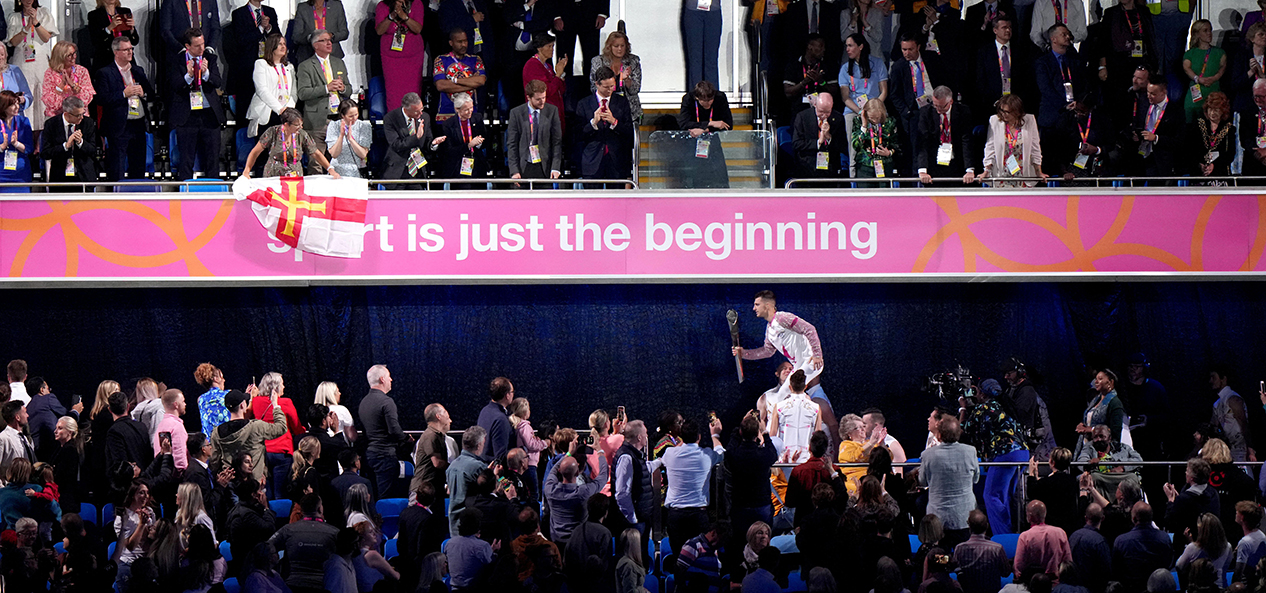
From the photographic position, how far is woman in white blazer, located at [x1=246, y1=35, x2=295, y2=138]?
1326 cm

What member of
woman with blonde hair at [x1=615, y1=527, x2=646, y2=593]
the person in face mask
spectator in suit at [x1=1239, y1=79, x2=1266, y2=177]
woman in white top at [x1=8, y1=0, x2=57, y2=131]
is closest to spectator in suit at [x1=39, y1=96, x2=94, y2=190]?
woman in white top at [x1=8, y1=0, x2=57, y2=131]

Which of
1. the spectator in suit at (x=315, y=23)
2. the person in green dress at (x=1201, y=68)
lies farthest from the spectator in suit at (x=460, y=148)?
the person in green dress at (x=1201, y=68)

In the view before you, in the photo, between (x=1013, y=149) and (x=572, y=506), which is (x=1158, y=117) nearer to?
(x=1013, y=149)

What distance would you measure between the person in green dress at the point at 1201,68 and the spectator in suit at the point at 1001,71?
148cm

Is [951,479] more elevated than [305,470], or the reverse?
[305,470]

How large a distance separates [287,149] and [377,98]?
212cm

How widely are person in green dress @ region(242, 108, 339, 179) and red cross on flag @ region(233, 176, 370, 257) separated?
232 mm

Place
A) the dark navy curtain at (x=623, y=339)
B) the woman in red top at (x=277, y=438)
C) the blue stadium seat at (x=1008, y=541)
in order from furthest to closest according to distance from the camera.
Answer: the dark navy curtain at (x=623, y=339)
the woman in red top at (x=277, y=438)
the blue stadium seat at (x=1008, y=541)

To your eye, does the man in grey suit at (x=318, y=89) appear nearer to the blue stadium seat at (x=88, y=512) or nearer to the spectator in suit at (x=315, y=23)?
the spectator in suit at (x=315, y=23)

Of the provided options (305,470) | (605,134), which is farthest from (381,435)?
Answer: (605,134)

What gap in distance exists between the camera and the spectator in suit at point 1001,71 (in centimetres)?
1366

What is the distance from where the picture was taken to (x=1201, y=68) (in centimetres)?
1384

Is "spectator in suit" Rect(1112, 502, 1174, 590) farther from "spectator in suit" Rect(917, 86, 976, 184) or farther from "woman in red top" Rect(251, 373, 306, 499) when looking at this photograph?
"woman in red top" Rect(251, 373, 306, 499)

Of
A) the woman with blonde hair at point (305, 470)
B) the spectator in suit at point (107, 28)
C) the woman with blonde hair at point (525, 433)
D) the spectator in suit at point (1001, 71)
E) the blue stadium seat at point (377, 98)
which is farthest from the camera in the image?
the blue stadium seat at point (377, 98)
